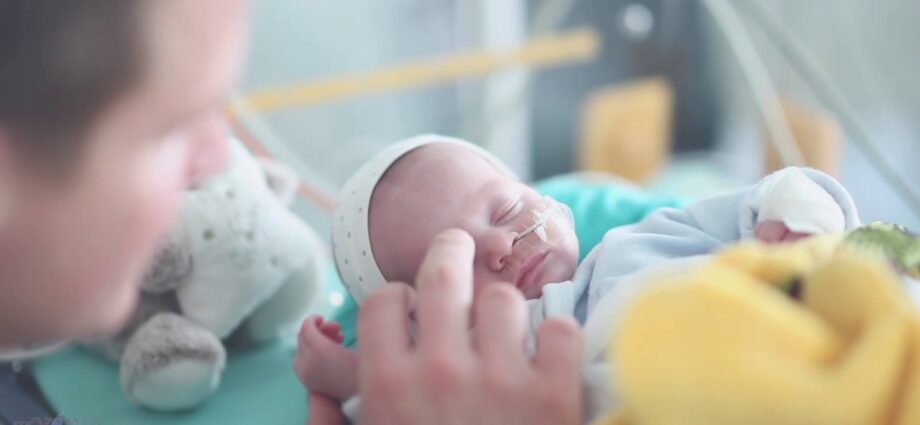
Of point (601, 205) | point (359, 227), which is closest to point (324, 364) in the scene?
point (359, 227)

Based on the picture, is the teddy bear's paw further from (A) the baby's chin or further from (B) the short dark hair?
(B) the short dark hair

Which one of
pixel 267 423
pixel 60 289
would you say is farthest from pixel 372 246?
pixel 60 289

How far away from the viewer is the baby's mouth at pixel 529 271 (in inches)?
39.4

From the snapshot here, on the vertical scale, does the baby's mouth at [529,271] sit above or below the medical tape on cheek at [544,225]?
below

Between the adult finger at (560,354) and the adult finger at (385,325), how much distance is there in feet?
0.34

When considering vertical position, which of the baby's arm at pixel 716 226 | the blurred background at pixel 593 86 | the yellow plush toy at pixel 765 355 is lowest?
the blurred background at pixel 593 86

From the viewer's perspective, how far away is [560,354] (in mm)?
672

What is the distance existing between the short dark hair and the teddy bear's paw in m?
0.50

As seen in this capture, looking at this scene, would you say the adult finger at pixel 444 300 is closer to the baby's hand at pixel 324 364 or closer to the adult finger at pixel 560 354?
the adult finger at pixel 560 354

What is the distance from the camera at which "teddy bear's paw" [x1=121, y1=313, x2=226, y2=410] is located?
100cm

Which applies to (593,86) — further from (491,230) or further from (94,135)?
(94,135)

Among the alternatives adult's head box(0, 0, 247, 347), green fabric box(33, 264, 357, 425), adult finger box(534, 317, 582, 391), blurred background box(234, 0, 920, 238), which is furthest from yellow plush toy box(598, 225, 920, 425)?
blurred background box(234, 0, 920, 238)

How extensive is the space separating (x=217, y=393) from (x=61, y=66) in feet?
2.07

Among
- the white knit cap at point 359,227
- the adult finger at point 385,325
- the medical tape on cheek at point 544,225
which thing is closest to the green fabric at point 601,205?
the medical tape on cheek at point 544,225
